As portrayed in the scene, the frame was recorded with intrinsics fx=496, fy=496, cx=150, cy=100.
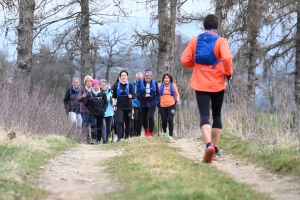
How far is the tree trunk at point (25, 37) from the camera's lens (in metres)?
15.3

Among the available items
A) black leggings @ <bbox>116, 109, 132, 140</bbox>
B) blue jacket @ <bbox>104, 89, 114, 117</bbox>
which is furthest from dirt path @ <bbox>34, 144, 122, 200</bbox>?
blue jacket @ <bbox>104, 89, 114, 117</bbox>

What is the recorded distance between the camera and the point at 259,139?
8.84 metres

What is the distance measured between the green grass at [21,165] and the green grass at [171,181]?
2.70 feet

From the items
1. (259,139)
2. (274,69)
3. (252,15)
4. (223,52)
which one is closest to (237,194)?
(223,52)

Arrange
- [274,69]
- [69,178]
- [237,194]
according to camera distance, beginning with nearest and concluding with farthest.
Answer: [237,194]
[69,178]
[274,69]

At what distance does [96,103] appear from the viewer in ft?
44.1

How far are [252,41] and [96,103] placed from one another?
33.7 ft

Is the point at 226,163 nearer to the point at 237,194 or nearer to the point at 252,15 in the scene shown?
the point at 237,194

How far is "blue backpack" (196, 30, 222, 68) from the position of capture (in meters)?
6.73

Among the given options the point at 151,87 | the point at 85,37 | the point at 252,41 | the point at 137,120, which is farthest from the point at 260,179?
the point at 252,41

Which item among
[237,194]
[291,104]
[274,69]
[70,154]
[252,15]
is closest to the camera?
[237,194]

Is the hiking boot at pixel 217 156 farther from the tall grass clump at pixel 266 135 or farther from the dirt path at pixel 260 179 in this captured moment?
the tall grass clump at pixel 266 135

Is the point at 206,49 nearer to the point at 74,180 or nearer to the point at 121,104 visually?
the point at 74,180

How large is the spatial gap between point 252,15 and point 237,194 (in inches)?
605
